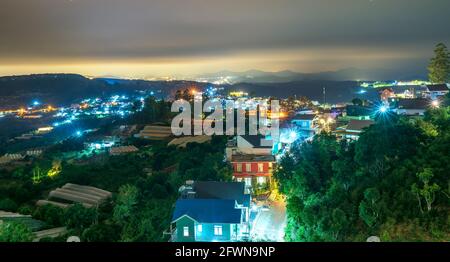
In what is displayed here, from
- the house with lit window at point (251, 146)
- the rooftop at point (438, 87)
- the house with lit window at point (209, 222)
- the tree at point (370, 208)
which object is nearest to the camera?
the tree at point (370, 208)

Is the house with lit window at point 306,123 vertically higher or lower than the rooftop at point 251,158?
higher

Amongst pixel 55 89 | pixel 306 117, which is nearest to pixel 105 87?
pixel 55 89

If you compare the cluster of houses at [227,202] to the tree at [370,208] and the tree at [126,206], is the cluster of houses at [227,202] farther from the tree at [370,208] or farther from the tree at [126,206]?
the tree at [370,208]

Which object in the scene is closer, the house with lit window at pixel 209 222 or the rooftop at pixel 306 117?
the house with lit window at pixel 209 222

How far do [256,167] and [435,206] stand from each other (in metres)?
5.58

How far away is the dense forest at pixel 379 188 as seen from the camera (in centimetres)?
577

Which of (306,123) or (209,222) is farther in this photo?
(306,123)

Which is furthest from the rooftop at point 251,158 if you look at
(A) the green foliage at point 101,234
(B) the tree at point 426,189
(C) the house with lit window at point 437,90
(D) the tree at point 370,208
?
(C) the house with lit window at point 437,90

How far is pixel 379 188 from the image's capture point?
21.4ft

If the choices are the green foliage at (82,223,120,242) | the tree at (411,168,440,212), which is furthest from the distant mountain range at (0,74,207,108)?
the tree at (411,168,440,212)

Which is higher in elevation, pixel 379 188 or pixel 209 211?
pixel 379 188

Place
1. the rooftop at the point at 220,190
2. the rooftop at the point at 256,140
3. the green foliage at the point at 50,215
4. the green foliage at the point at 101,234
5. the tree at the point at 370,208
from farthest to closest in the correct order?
the rooftop at the point at 256,140 → the green foliage at the point at 50,215 → the rooftop at the point at 220,190 → the green foliage at the point at 101,234 → the tree at the point at 370,208

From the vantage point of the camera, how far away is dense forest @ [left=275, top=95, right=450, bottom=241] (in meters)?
5.77

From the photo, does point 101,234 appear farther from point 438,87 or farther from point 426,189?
point 438,87
